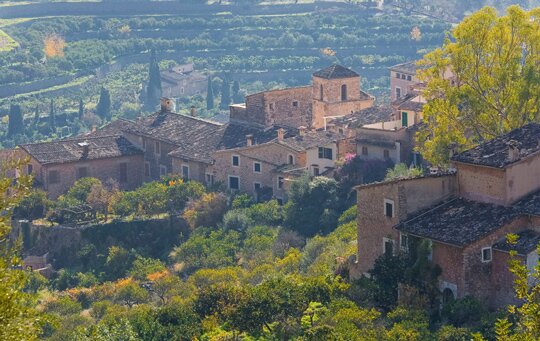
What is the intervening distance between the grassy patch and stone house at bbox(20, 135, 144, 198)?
59302mm

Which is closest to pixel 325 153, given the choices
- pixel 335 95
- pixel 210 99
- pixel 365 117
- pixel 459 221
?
pixel 365 117

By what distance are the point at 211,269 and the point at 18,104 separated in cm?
6440

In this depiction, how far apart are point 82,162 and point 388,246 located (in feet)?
102

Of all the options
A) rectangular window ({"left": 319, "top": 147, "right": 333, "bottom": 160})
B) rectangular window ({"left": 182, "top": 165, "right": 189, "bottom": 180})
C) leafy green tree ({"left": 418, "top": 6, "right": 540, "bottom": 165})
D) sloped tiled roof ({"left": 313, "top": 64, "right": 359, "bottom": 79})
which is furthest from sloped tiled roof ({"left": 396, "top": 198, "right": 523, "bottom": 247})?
sloped tiled roof ({"left": 313, "top": 64, "right": 359, "bottom": 79})

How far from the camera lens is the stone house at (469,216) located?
3412cm

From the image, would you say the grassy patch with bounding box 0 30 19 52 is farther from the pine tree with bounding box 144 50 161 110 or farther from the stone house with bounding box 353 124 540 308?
the stone house with bounding box 353 124 540 308

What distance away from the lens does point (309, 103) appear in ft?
220

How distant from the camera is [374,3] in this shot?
147000 millimetres

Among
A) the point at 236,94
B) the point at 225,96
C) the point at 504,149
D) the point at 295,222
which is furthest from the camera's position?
the point at 236,94

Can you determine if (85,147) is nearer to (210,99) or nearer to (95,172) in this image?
(95,172)

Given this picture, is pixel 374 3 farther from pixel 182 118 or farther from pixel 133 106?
pixel 182 118

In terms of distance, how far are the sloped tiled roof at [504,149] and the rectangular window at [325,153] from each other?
20.1 metres

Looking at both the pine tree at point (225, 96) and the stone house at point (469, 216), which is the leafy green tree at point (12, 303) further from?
the pine tree at point (225, 96)

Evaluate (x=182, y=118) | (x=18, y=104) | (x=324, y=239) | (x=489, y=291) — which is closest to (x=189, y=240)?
(x=324, y=239)
